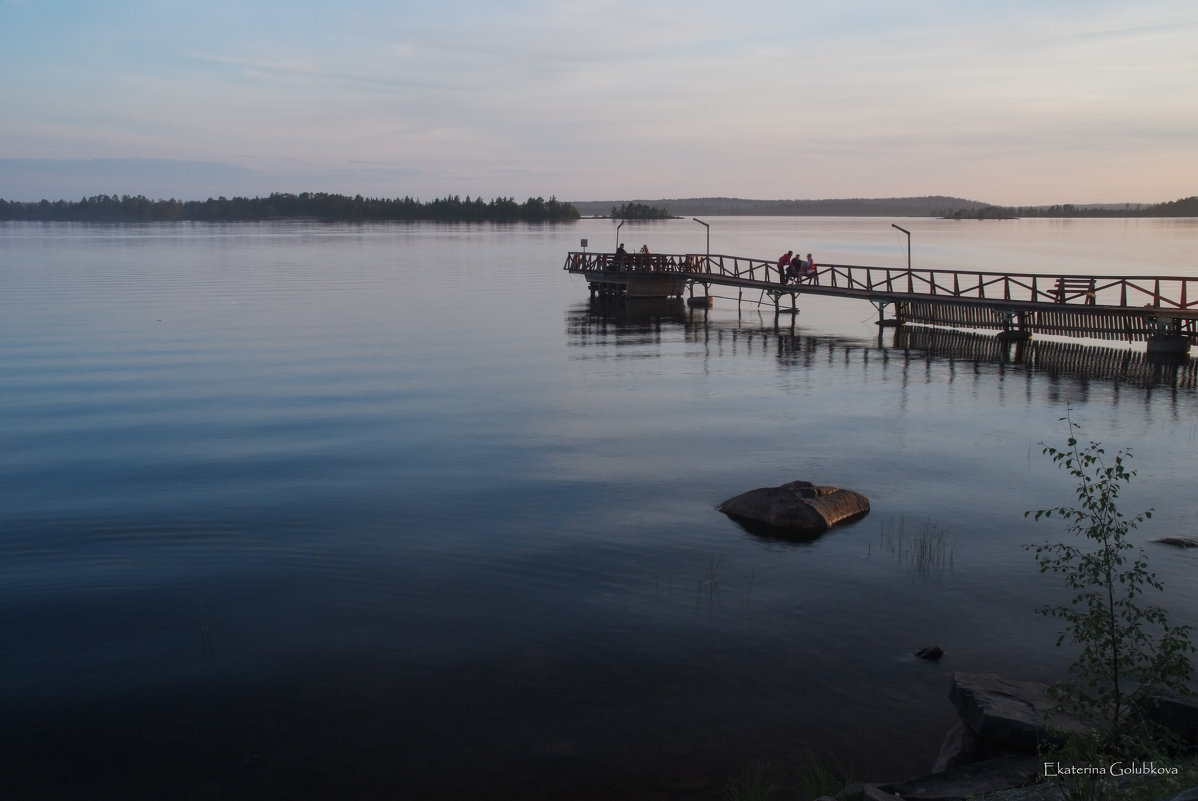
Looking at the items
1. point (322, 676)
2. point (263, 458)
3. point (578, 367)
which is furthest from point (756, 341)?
point (322, 676)

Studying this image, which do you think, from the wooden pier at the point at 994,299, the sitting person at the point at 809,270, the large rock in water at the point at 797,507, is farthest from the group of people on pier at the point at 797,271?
the large rock in water at the point at 797,507

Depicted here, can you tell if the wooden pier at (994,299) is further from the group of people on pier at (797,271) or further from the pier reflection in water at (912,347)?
the pier reflection in water at (912,347)

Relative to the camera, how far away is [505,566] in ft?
46.6

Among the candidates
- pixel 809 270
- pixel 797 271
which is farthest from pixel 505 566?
pixel 809 270

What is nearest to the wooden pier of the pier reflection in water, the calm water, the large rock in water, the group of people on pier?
the group of people on pier

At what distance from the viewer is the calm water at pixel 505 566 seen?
9.66m

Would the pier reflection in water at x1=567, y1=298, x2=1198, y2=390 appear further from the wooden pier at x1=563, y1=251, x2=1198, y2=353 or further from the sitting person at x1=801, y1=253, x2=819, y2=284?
the sitting person at x1=801, y1=253, x2=819, y2=284

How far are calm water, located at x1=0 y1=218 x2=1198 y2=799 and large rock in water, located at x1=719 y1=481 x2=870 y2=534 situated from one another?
373mm

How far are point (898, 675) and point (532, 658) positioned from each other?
376 centimetres

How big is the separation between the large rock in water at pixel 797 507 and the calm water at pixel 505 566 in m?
0.37

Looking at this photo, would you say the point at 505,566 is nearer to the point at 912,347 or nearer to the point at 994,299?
the point at 912,347

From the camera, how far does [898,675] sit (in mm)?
10969

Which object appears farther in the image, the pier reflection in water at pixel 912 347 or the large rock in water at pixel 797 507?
the pier reflection in water at pixel 912 347

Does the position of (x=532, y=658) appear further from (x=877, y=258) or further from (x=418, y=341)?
(x=877, y=258)
